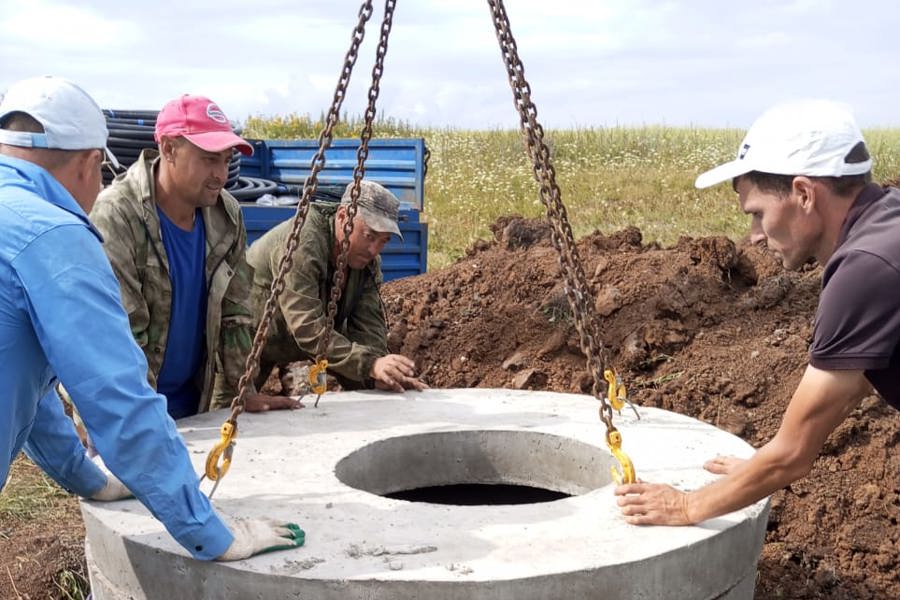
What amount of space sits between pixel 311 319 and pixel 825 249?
2674mm

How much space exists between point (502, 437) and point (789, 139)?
6.28 ft

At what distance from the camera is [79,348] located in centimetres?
236

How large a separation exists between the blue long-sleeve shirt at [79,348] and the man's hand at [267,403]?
1705mm

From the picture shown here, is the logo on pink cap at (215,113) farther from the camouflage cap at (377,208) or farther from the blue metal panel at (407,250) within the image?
the blue metal panel at (407,250)

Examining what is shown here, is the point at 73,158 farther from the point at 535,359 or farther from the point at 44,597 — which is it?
the point at 535,359

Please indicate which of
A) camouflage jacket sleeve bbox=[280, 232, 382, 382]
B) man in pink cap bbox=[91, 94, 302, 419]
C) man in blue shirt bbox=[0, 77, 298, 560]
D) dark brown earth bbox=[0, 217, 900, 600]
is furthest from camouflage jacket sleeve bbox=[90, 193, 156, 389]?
dark brown earth bbox=[0, 217, 900, 600]

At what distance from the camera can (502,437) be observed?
408 centimetres

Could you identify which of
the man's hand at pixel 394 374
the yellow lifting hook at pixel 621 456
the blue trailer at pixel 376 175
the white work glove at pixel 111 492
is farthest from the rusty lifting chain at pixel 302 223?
the blue trailer at pixel 376 175

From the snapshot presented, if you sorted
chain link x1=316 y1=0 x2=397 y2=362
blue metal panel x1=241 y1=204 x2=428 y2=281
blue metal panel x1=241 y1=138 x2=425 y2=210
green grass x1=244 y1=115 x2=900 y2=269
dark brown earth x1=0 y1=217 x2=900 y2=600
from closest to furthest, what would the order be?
chain link x1=316 y1=0 x2=397 y2=362 < dark brown earth x1=0 y1=217 x2=900 y2=600 < blue metal panel x1=241 y1=204 x2=428 y2=281 < blue metal panel x1=241 y1=138 x2=425 y2=210 < green grass x1=244 y1=115 x2=900 y2=269

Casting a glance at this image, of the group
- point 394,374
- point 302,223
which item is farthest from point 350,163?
point 302,223

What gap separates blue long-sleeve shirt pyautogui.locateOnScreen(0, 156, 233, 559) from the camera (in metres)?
2.35

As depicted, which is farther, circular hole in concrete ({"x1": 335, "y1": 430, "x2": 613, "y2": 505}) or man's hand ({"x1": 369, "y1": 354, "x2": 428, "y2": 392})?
man's hand ({"x1": 369, "y1": 354, "x2": 428, "y2": 392})

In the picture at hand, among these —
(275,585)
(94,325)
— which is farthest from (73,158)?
(275,585)

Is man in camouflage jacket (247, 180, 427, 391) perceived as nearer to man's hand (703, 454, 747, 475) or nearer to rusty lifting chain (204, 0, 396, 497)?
rusty lifting chain (204, 0, 396, 497)
